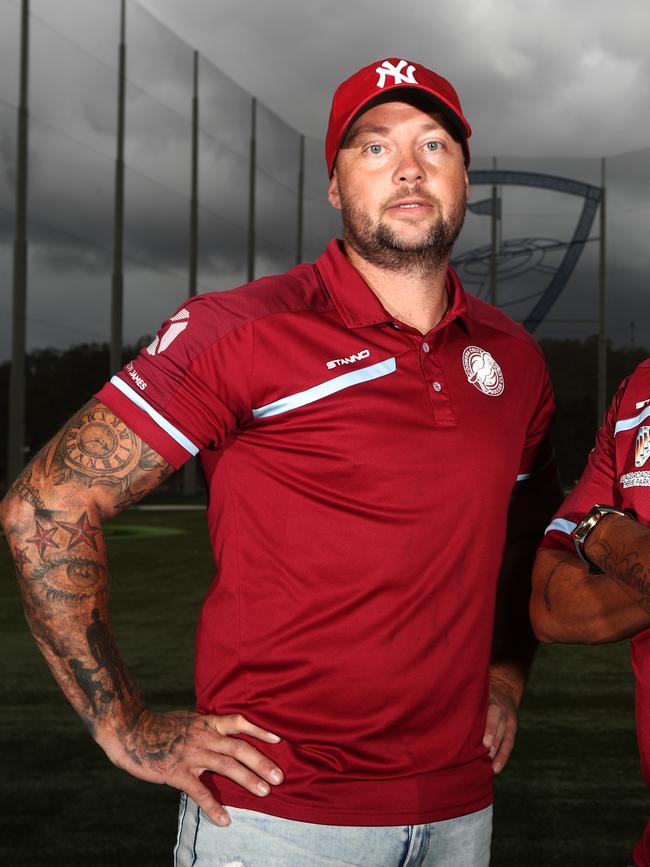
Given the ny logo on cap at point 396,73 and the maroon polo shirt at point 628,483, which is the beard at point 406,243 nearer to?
the ny logo on cap at point 396,73

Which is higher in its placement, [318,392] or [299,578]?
[318,392]

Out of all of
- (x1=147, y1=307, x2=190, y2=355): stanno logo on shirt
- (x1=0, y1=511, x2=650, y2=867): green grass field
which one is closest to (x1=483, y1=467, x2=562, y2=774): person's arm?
(x1=147, y1=307, x2=190, y2=355): stanno logo on shirt

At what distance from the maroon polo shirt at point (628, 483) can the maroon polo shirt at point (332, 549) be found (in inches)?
5.0

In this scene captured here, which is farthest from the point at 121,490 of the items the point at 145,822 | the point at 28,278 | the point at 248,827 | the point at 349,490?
the point at 28,278

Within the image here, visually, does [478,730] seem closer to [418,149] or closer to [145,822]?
[418,149]

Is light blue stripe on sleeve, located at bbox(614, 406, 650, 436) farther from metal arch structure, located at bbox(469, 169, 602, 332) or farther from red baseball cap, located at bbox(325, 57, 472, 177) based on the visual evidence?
metal arch structure, located at bbox(469, 169, 602, 332)

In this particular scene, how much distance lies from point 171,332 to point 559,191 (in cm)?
2409

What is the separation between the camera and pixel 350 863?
1.42 metres

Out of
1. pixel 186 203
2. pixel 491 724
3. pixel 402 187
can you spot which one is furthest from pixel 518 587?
pixel 186 203

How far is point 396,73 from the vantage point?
1.66m

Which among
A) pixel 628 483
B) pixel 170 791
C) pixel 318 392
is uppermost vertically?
pixel 318 392

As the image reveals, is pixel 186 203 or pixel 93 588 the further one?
pixel 186 203

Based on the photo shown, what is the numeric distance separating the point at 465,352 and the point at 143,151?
59.6 ft

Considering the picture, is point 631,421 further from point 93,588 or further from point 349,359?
point 93,588
